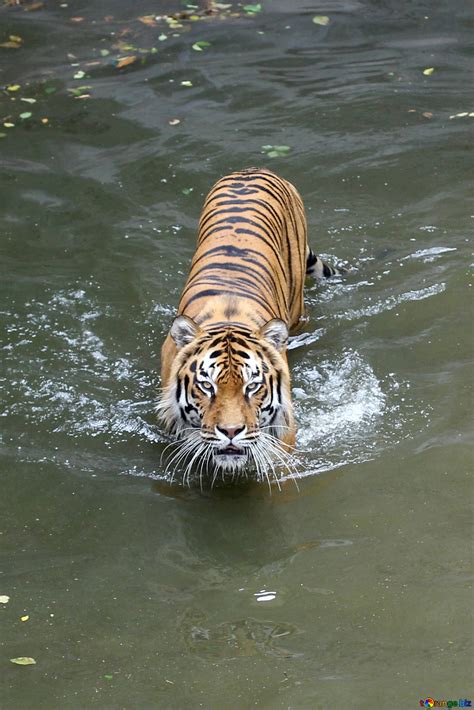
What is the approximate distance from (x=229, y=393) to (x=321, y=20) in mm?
5846

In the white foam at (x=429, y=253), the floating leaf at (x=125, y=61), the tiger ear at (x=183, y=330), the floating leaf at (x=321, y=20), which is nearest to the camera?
the tiger ear at (x=183, y=330)

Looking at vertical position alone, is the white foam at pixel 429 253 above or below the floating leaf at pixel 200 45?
below

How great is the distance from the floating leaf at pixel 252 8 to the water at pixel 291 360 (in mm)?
66

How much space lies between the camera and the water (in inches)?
121

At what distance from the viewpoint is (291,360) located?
486 centimetres

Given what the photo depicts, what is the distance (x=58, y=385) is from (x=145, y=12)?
530 centimetres

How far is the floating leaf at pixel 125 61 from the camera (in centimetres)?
803

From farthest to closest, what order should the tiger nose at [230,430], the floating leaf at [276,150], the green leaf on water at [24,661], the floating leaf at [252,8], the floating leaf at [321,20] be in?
the floating leaf at [252,8]
the floating leaf at [321,20]
the floating leaf at [276,150]
the tiger nose at [230,430]
the green leaf on water at [24,661]

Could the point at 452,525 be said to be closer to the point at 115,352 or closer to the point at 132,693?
the point at 132,693

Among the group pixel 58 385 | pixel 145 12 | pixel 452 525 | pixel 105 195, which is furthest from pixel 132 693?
pixel 145 12

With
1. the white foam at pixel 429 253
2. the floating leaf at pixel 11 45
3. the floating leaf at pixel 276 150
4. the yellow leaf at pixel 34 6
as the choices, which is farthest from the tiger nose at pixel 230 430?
the yellow leaf at pixel 34 6

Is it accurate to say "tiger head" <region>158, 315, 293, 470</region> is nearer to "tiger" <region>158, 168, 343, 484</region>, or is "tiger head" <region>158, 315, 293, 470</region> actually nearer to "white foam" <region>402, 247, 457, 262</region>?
"tiger" <region>158, 168, 343, 484</region>

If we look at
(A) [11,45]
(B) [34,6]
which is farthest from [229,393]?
(B) [34,6]

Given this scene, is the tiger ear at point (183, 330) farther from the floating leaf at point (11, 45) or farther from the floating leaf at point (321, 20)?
the floating leaf at point (321, 20)
